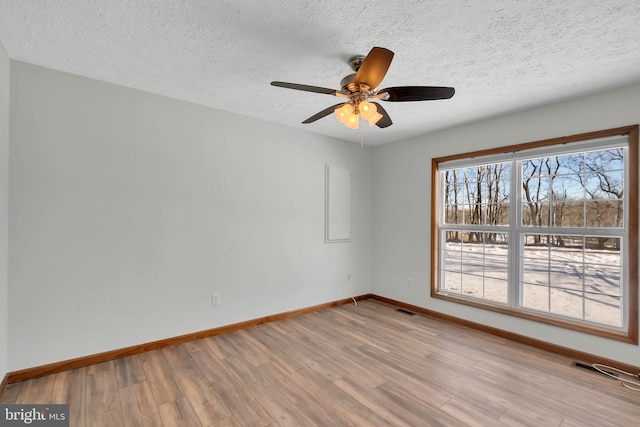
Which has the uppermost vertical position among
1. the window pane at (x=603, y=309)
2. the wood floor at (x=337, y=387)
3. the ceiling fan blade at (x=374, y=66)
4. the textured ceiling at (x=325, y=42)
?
the textured ceiling at (x=325, y=42)

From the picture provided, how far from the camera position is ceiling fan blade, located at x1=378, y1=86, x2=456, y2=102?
6.00 feet

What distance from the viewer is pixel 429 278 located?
3.90m

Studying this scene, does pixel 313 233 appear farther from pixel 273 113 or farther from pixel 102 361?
pixel 102 361

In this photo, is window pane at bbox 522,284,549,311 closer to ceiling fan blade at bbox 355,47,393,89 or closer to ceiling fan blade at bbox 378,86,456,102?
ceiling fan blade at bbox 378,86,456,102

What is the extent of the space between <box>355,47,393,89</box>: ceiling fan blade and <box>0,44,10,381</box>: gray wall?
2478 mm

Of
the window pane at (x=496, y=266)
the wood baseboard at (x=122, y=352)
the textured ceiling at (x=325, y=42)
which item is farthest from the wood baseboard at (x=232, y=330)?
the textured ceiling at (x=325, y=42)

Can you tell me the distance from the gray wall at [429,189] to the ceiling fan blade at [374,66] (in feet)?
7.34

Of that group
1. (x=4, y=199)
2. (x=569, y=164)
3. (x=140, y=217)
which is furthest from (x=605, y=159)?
(x=4, y=199)

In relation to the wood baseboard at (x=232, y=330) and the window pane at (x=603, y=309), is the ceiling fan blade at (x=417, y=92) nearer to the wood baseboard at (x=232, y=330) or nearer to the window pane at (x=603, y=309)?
the window pane at (x=603, y=309)

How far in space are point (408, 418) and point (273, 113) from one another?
10.1 feet

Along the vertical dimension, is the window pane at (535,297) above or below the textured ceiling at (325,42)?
below

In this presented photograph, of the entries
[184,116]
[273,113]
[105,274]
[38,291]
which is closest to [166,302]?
[105,274]

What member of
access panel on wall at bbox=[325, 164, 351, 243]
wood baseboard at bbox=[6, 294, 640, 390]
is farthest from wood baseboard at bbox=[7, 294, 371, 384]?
access panel on wall at bbox=[325, 164, 351, 243]

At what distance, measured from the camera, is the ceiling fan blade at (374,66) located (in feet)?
5.04
